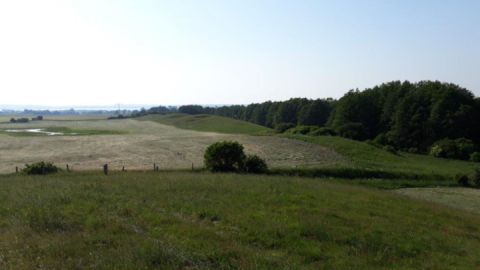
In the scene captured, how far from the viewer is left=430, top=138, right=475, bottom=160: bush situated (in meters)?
72.6

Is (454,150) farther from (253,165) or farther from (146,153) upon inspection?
(146,153)

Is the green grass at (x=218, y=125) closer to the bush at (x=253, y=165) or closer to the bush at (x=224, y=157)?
the bush at (x=253, y=165)

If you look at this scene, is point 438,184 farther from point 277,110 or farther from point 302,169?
point 277,110

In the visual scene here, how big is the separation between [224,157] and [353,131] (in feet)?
199

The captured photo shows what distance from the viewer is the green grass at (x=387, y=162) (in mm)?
51947

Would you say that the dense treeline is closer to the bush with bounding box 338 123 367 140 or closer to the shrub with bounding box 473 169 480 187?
the bush with bounding box 338 123 367 140

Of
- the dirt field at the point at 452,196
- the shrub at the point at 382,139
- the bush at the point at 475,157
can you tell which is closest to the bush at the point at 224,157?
the dirt field at the point at 452,196

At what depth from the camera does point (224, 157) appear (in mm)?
42062

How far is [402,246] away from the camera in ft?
49.3

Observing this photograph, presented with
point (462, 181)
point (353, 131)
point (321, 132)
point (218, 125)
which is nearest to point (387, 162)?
point (462, 181)

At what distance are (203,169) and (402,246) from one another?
97.2 feet

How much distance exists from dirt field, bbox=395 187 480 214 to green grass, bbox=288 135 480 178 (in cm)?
795

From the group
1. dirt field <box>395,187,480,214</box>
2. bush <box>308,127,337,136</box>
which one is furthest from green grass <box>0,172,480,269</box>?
bush <box>308,127,337,136</box>

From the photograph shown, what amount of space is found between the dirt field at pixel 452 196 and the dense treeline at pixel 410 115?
4639cm
